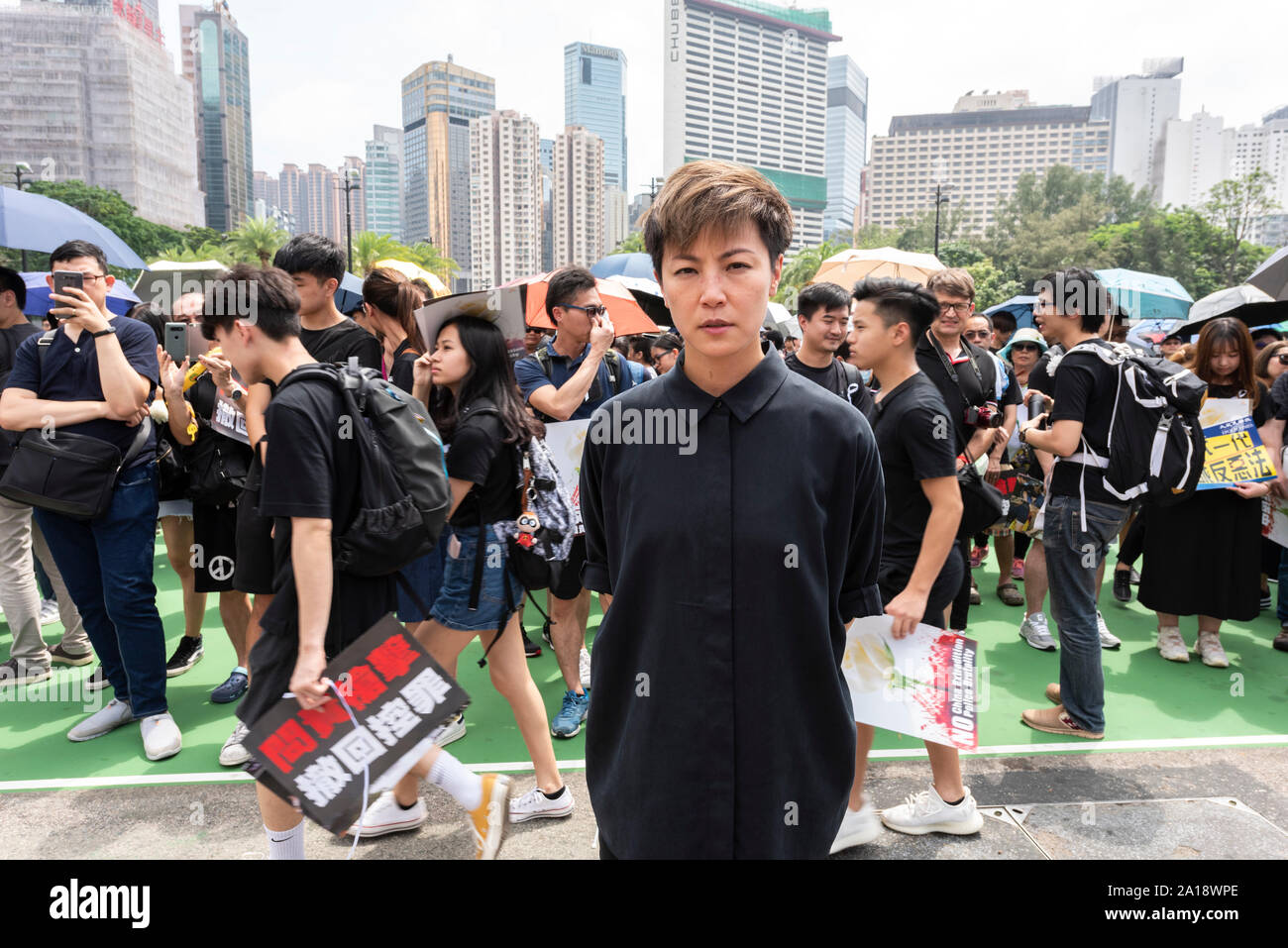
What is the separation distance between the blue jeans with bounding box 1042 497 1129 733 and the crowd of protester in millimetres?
16

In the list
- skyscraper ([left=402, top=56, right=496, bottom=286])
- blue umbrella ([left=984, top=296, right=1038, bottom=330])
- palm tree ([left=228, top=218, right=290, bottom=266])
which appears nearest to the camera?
blue umbrella ([left=984, top=296, right=1038, bottom=330])

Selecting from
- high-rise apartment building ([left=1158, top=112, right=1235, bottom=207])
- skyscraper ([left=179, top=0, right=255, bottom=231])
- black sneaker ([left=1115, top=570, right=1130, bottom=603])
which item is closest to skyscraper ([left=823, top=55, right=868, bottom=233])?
high-rise apartment building ([left=1158, top=112, right=1235, bottom=207])

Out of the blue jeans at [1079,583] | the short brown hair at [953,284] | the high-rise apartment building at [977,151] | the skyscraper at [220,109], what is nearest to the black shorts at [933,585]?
the blue jeans at [1079,583]

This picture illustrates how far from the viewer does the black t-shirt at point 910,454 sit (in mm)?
2793

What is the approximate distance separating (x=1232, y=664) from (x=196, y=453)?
20.0 feet

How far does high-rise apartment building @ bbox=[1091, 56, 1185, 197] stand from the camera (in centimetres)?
13300

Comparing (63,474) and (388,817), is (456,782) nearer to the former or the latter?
(388,817)

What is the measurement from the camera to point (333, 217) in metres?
125

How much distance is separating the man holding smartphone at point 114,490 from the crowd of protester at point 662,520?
0.01 m

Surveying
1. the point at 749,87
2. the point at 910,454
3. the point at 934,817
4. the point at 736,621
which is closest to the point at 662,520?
the point at 736,621

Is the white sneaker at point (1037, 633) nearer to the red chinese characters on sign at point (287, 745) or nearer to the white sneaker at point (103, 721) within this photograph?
the red chinese characters on sign at point (287, 745)

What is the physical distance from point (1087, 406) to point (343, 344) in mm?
3508

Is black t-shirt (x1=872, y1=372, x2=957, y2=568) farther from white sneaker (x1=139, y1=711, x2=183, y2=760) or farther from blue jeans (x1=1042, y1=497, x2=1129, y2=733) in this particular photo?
white sneaker (x1=139, y1=711, x2=183, y2=760)
